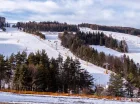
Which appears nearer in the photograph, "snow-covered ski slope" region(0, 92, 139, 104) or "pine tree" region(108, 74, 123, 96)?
"snow-covered ski slope" region(0, 92, 139, 104)

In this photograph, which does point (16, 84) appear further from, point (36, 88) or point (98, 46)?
point (98, 46)

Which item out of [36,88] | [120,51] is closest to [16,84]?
[36,88]

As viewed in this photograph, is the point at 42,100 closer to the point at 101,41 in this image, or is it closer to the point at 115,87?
the point at 115,87

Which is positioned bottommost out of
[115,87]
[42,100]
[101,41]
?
[115,87]

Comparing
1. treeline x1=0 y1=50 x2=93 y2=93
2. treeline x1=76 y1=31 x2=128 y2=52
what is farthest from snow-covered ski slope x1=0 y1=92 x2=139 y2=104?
treeline x1=76 y1=31 x2=128 y2=52

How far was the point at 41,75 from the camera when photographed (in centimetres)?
4919

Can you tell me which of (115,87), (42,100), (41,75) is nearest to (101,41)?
(115,87)

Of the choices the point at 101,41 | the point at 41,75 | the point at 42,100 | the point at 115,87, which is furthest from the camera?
the point at 101,41

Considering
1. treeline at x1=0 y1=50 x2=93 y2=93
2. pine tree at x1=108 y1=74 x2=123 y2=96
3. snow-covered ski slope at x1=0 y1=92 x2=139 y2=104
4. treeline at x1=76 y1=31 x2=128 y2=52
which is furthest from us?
treeline at x1=76 y1=31 x2=128 y2=52

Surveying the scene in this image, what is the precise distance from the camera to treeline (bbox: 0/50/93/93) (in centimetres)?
4853

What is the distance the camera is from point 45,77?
49.8 m

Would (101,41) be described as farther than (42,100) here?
Yes

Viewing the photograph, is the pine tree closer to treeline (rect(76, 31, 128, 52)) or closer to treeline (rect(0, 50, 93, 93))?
treeline (rect(0, 50, 93, 93))

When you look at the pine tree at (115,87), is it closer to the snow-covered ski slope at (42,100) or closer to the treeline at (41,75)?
the treeline at (41,75)
